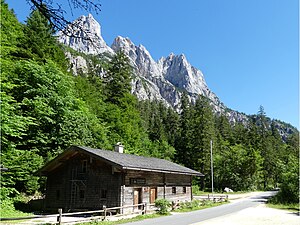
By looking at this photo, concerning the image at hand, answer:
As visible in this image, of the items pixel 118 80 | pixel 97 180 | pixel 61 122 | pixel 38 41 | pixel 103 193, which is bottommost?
pixel 103 193

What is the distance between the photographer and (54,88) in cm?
2945

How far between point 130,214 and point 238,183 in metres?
40.6

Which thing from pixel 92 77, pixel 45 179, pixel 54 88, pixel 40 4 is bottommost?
pixel 45 179

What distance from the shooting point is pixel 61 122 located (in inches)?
1125

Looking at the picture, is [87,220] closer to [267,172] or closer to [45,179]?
[45,179]

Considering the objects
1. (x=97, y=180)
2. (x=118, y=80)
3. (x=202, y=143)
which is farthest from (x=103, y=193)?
(x=202, y=143)

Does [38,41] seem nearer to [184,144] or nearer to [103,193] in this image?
[103,193]

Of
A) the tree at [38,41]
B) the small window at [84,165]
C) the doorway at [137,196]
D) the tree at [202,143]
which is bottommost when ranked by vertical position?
the doorway at [137,196]

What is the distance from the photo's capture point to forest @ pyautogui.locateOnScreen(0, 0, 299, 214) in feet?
74.7

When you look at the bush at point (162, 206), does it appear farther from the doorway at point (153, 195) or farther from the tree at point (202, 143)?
the tree at point (202, 143)

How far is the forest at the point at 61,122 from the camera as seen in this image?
22.8 meters

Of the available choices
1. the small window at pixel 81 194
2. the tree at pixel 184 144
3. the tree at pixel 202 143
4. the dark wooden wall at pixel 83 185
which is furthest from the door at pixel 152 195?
the tree at pixel 184 144

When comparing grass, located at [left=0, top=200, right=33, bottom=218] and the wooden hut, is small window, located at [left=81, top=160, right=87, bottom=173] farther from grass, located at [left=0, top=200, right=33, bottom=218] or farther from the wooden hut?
grass, located at [left=0, top=200, right=33, bottom=218]

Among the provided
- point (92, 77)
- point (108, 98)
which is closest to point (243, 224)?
point (108, 98)
